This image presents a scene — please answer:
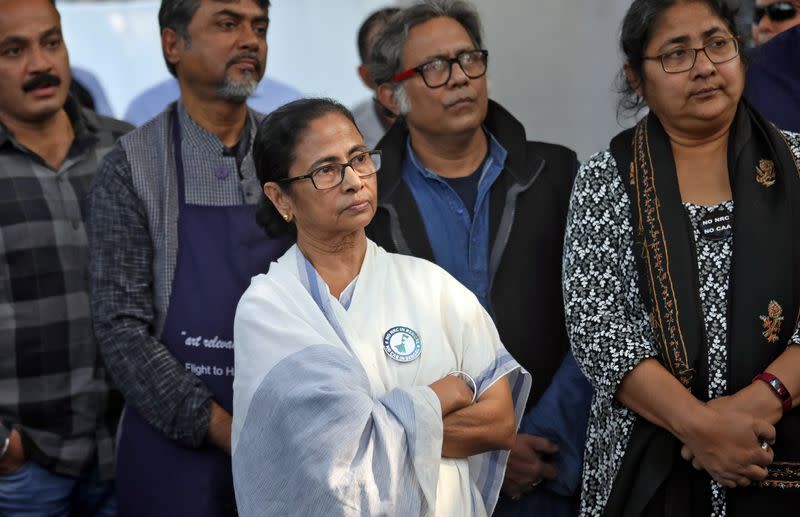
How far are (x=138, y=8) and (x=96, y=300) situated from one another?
2.79m

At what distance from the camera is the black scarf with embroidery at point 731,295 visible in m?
2.49

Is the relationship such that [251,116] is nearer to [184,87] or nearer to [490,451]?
[184,87]

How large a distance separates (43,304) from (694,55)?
2.08m

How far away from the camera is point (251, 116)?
329cm

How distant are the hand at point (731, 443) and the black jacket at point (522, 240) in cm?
62

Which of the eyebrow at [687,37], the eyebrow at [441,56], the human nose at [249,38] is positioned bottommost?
the eyebrow at [687,37]

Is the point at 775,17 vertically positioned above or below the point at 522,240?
above

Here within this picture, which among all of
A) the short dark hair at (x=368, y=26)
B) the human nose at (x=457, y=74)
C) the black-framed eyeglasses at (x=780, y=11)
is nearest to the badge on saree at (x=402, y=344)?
the human nose at (x=457, y=74)

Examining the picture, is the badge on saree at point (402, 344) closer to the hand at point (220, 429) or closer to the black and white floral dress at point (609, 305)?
the black and white floral dress at point (609, 305)

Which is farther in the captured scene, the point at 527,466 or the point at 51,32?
the point at 51,32

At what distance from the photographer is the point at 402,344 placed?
2.44 metres

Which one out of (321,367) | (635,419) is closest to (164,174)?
(321,367)

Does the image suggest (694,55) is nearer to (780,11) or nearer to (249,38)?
(780,11)

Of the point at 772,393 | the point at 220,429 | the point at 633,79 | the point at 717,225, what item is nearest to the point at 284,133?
the point at 220,429
